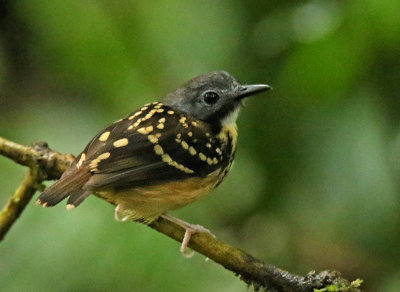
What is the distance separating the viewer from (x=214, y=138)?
11.9ft

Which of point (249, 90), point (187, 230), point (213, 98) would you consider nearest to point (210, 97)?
point (213, 98)

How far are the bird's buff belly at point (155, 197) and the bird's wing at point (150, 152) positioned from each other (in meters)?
0.05

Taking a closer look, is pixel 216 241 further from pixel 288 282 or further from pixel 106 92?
pixel 106 92

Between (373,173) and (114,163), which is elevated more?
(373,173)

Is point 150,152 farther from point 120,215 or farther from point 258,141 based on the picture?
point 258,141

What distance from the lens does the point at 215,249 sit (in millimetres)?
3066

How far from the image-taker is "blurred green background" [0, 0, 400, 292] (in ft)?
12.0

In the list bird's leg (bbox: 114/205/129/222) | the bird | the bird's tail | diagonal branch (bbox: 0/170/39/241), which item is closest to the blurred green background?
bird's leg (bbox: 114/205/129/222)

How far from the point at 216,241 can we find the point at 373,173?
40.1 inches

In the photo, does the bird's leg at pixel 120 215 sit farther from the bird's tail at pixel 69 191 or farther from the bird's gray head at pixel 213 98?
the bird's gray head at pixel 213 98

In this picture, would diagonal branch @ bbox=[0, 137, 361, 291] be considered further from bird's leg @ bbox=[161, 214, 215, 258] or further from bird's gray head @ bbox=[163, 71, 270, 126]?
bird's gray head @ bbox=[163, 71, 270, 126]

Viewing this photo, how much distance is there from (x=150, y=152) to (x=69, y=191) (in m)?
0.40

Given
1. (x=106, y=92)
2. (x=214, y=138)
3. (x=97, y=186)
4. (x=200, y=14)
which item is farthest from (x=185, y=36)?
(x=97, y=186)

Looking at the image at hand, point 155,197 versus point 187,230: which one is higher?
point 155,197
